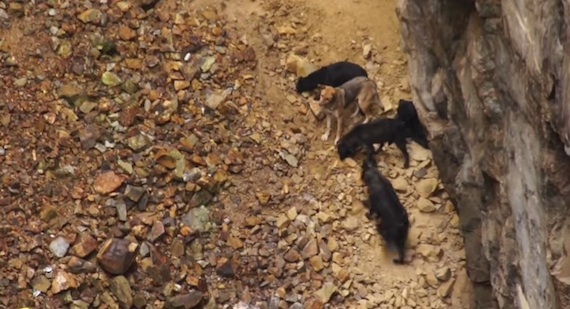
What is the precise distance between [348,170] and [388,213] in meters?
0.85

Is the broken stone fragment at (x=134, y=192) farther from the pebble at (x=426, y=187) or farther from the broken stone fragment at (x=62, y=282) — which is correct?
the pebble at (x=426, y=187)

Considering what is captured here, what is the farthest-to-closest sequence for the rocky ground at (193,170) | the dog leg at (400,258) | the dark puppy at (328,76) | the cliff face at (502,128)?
the dark puppy at (328,76) → the dog leg at (400,258) → the rocky ground at (193,170) → the cliff face at (502,128)

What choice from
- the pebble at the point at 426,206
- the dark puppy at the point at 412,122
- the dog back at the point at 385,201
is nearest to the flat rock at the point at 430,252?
the dog back at the point at 385,201

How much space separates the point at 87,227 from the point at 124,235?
358 millimetres

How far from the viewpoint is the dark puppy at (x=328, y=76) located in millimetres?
11281

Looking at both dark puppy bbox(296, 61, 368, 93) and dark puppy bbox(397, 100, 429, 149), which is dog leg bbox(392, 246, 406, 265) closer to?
dark puppy bbox(397, 100, 429, 149)

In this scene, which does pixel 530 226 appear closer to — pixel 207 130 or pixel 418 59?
pixel 418 59

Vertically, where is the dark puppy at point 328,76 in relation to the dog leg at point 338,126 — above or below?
above

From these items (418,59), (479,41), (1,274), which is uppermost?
(479,41)

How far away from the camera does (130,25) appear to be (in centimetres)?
1130

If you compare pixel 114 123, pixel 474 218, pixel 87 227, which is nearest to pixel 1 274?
pixel 87 227

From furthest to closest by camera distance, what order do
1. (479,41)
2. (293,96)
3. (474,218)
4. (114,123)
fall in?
1. (293,96)
2. (114,123)
3. (474,218)
4. (479,41)

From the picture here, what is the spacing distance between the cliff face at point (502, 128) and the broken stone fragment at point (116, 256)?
3065mm

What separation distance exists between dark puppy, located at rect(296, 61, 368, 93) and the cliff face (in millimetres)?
840
